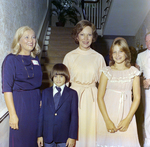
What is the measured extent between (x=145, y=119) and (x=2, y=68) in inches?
64.5

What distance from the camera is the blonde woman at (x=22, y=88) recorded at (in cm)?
138

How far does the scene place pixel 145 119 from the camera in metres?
1.99

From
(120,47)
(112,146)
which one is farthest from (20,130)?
(120,47)

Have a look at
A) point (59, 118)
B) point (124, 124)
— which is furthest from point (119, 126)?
point (59, 118)

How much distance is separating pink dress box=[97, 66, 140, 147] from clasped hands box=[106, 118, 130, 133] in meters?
0.03

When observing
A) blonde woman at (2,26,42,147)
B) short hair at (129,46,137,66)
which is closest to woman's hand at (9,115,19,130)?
blonde woman at (2,26,42,147)

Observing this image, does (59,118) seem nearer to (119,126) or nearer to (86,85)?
(86,85)

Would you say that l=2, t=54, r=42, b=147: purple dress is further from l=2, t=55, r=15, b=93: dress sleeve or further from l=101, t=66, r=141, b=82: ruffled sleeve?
l=101, t=66, r=141, b=82: ruffled sleeve

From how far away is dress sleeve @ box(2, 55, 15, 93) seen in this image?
4.43 feet

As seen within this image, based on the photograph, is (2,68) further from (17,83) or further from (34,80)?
(34,80)

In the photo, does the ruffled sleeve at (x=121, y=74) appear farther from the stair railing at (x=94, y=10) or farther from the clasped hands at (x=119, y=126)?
the stair railing at (x=94, y=10)

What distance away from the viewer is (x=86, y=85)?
1.71 meters

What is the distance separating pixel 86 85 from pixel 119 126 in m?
0.49

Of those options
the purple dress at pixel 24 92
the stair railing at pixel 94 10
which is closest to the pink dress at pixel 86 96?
the purple dress at pixel 24 92
